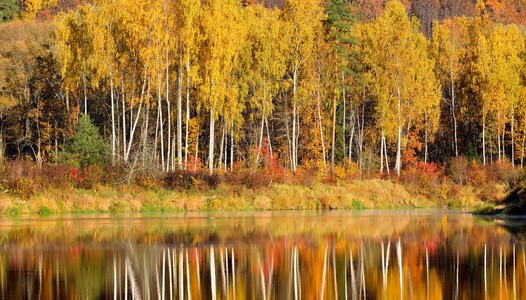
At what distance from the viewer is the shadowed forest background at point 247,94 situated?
5409cm

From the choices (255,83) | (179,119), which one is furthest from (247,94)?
(179,119)

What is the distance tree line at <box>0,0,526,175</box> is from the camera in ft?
181

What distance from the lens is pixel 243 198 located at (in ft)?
166

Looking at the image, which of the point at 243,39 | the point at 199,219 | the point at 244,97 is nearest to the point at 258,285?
the point at 199,219

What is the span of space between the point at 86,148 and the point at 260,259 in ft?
98.2

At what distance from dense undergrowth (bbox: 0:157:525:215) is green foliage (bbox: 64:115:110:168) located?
7.50ft

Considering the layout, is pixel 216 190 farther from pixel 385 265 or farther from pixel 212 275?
pixel 212 275

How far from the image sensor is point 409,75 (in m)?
67.6

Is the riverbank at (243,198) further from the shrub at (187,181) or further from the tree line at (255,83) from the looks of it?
the tree line at (255,83)

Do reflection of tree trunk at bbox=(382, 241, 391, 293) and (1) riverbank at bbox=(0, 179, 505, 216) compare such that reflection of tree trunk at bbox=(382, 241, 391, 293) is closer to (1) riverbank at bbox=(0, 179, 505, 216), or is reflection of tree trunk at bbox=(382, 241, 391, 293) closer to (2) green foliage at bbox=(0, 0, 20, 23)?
(1) riverbank at bbox=(0, 179, 505, 216)

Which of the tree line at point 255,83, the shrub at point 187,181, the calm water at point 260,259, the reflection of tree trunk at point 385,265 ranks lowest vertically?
the reflection of tree trunk at point 385,265

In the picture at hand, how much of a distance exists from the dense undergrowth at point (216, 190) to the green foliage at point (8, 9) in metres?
58.7

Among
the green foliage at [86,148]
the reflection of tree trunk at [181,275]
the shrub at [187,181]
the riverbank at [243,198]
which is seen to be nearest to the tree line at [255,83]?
the green foliage at [86,148]

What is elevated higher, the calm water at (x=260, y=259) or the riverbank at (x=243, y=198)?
the riverbank at (x=243, y=198)
